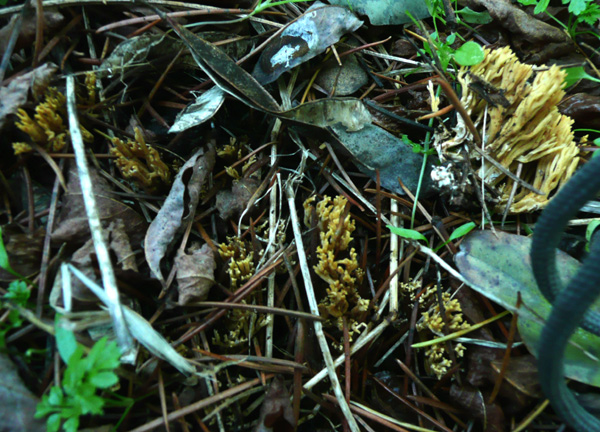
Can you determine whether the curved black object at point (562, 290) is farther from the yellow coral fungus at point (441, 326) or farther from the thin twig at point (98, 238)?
the thin twig at point (98, 238)

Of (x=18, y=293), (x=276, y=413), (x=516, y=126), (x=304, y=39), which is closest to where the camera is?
(x=18, y=293)

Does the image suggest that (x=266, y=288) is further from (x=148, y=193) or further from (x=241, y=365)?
(x=148, y=193)

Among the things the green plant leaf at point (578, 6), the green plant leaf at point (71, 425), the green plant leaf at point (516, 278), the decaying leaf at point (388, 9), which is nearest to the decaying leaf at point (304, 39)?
the decaying leaf at point (388, 9)

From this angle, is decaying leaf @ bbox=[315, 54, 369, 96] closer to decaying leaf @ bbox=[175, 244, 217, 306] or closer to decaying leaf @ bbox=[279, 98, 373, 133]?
decaying leaf @ bbox=[279, 98, 373, 133]

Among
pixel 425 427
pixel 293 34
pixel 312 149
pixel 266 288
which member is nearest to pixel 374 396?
pixel 425 427

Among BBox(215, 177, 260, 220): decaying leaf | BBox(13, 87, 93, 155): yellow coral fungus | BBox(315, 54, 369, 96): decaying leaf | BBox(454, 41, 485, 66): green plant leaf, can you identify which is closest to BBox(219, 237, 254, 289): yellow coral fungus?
BBox(215, 177, 260, 220): decaying leaf

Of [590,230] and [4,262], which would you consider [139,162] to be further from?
[590,230]

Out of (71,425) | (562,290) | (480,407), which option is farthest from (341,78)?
(71,425)
